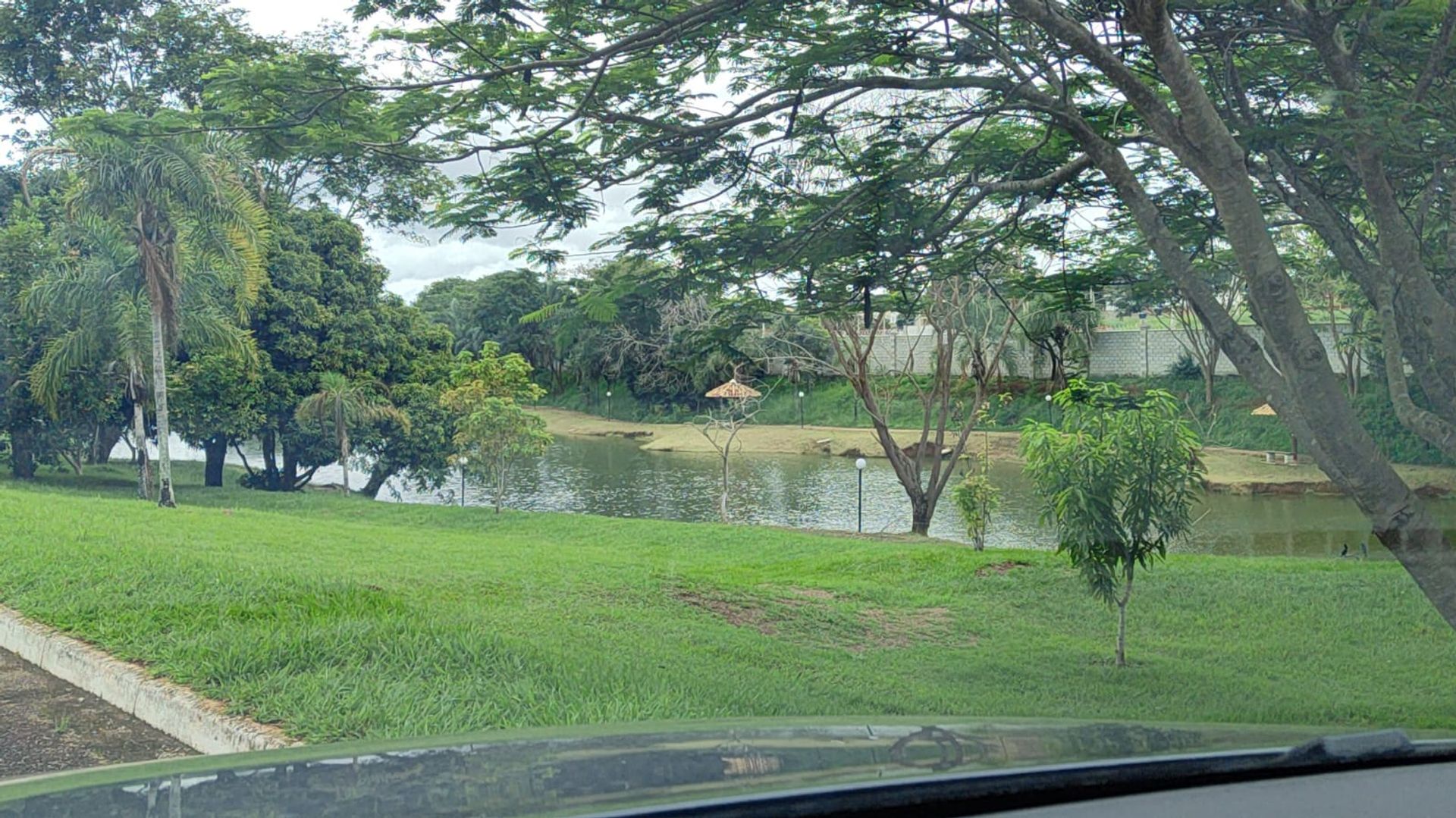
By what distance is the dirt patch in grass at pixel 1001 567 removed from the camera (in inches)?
469

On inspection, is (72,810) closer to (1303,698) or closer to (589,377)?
(1303,698)

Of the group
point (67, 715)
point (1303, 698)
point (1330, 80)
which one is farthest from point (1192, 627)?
point (67, 715)

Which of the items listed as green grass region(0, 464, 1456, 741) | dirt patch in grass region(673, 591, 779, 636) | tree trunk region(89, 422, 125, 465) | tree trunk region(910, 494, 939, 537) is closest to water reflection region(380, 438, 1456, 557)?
tree trunk region(910, 494, 939, 537)

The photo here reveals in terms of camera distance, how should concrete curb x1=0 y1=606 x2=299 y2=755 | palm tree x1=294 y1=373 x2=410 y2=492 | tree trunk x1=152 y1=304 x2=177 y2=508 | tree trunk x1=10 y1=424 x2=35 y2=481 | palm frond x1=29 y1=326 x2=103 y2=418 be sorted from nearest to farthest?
concrete curb x1=0 y1=606 x2=299 y2=755
tree trunk x1=152 y1=304 x2=177 y2=508
palm frond x1=29 y1=326 x2=103 y2=418
palm tree x1=294 y1=373 x2=410 y2=492
tree trunk x1=10 y1=424 x2=35 y2=481

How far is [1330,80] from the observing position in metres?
6.89

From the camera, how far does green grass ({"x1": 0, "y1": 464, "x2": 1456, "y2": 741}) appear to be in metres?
4.95

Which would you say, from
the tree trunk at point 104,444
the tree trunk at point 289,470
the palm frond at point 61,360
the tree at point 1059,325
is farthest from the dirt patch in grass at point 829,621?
the tree trunk at point 104,444

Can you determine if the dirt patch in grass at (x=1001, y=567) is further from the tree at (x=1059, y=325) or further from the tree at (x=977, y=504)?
the tree at (x=1059, y=325)

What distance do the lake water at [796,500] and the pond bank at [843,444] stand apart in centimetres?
20

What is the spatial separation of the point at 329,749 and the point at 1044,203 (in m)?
7.11

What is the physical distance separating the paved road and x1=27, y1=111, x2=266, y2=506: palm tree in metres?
10.3

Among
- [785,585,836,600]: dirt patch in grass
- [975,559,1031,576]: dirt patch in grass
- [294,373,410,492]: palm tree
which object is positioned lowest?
[785,585,836,600]: dirt patch in grass

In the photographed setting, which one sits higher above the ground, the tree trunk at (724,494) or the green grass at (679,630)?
the tree trunk at (724,494)

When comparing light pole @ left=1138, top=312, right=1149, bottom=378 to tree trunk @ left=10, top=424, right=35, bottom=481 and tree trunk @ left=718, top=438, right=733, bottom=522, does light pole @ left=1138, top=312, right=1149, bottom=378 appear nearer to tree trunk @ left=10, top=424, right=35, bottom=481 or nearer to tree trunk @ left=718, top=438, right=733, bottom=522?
tree trunk @ left=718, top=438, right=733, bottom=522
